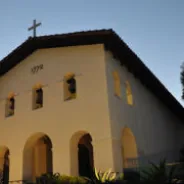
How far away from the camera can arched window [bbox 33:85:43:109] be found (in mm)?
15062

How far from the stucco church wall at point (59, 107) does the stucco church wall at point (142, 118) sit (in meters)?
0.45

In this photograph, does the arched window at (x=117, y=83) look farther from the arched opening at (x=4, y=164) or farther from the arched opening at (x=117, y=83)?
the arched opening at (x=4, y=164)

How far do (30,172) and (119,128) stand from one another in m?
4.69

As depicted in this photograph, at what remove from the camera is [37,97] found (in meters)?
15.3

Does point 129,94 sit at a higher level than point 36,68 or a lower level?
lower

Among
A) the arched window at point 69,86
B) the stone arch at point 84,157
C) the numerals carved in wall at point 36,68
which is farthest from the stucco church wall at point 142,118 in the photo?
the numerals carved in wall at point 36,68

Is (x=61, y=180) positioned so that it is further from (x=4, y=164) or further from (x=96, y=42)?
(x=4, y=164)

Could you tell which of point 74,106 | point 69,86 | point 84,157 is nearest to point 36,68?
point 69,86

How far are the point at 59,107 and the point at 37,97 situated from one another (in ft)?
6.76

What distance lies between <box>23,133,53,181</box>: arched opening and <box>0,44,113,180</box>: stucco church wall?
0.25 meters

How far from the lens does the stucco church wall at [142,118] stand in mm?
12895

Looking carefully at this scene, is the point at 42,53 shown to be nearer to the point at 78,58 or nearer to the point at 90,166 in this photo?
the point at 78,58

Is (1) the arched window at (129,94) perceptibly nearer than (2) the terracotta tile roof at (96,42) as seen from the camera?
No

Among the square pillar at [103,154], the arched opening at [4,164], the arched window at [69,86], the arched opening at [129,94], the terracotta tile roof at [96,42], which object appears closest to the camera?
the square pillar at [103,154]
